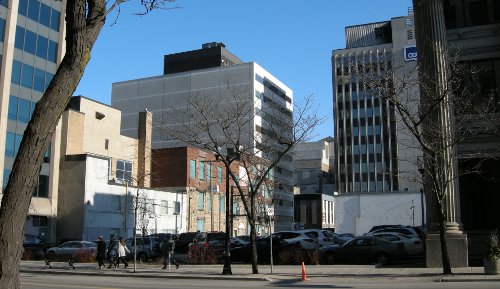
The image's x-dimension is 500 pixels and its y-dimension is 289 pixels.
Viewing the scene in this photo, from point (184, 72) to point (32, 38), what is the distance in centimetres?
6482

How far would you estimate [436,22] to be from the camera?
25.4 m

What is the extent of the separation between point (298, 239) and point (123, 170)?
120 feet

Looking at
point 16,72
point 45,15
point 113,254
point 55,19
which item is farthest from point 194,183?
point 113,254

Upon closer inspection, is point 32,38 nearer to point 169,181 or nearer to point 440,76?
point 169,181

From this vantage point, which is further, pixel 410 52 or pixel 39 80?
pixel 410 52

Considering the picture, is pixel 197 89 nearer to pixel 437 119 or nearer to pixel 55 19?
pixel 55 19

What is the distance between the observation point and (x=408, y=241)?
28.6 meters

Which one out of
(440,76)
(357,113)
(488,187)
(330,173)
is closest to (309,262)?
(488,187)

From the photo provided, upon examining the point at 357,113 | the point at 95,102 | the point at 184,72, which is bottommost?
the point at 95,102

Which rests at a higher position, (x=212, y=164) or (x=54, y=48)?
(x=54, y=48)

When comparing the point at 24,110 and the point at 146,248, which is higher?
the point at 24,110

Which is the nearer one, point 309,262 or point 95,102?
point 309,262

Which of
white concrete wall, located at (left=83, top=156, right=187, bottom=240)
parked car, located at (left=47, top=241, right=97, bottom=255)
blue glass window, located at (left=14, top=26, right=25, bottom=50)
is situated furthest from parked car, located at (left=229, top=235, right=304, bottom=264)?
blue glass window, located at (left=14, top=26, right=25, bottom=50)

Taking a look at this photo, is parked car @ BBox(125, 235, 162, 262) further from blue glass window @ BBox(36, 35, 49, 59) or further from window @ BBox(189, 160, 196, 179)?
window @ BBox(189, 160, 196, 179)
